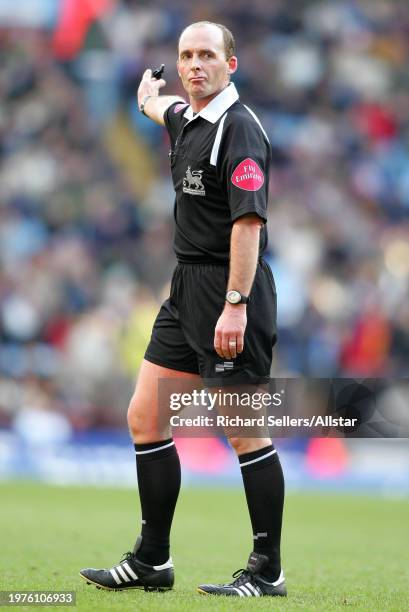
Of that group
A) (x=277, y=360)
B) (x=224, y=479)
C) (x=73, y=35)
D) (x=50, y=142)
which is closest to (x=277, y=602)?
(x=224, y=479)

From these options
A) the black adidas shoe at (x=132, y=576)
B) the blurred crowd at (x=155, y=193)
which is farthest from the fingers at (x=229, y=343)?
the blurred crowd at (x=155, y=193)

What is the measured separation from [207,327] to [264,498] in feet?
2.58

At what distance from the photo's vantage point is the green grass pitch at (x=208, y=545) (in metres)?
5.10

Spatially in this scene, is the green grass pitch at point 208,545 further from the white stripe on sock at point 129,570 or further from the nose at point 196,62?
the nose at point 196,62

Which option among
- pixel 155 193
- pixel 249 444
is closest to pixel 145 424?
pixel 249 444

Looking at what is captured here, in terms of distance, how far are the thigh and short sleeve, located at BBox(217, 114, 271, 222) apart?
2.62 feet

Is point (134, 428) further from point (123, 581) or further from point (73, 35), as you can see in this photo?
point (73, 35)

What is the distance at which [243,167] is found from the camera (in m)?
5.00

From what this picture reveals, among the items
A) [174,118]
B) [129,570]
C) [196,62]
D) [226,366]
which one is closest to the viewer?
[226,366]

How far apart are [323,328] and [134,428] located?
379 inches

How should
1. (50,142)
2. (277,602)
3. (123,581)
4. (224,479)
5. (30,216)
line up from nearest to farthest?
(277,602) → (123,581) → (224,479) → (30,216) → (50,142)

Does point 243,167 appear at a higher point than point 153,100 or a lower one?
lower

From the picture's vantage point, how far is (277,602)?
194 inches

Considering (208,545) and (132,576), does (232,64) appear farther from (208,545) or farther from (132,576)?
(208,545)
